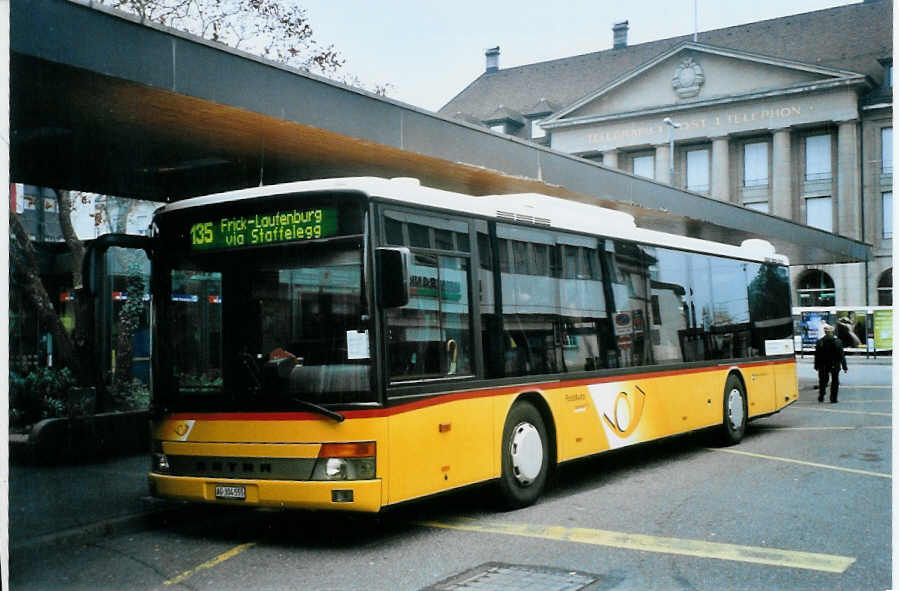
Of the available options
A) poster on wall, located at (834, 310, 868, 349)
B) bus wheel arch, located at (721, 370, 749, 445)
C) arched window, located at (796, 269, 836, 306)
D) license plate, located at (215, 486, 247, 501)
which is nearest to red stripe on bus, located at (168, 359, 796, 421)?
license plate, located at (215, 486, 247, 501)

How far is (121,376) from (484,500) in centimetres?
813

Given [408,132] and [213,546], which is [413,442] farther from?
[408,132]

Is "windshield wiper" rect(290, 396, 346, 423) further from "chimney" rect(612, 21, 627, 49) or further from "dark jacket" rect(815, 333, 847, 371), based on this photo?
"dark jacket" rect(815, 333, 847, 371)

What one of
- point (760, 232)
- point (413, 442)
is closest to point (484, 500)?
point (413, 442)

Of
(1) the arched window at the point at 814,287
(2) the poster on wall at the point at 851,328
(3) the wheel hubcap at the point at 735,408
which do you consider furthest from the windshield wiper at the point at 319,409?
(1) the arched window at the point at 814,287

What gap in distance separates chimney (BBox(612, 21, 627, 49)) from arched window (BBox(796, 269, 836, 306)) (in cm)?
1865

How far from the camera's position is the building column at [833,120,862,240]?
1665 cm

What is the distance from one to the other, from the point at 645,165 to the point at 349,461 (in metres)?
28.9

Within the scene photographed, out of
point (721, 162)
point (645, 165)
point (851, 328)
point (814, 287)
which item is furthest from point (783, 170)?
point (814, 287)

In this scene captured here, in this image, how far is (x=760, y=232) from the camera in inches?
889

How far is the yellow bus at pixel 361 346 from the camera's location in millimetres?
7426

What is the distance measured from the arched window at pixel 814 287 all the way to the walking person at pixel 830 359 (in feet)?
24.4

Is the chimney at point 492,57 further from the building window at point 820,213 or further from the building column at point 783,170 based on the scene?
the building window at point 820,213

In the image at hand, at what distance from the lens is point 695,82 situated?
22344 millimetres
